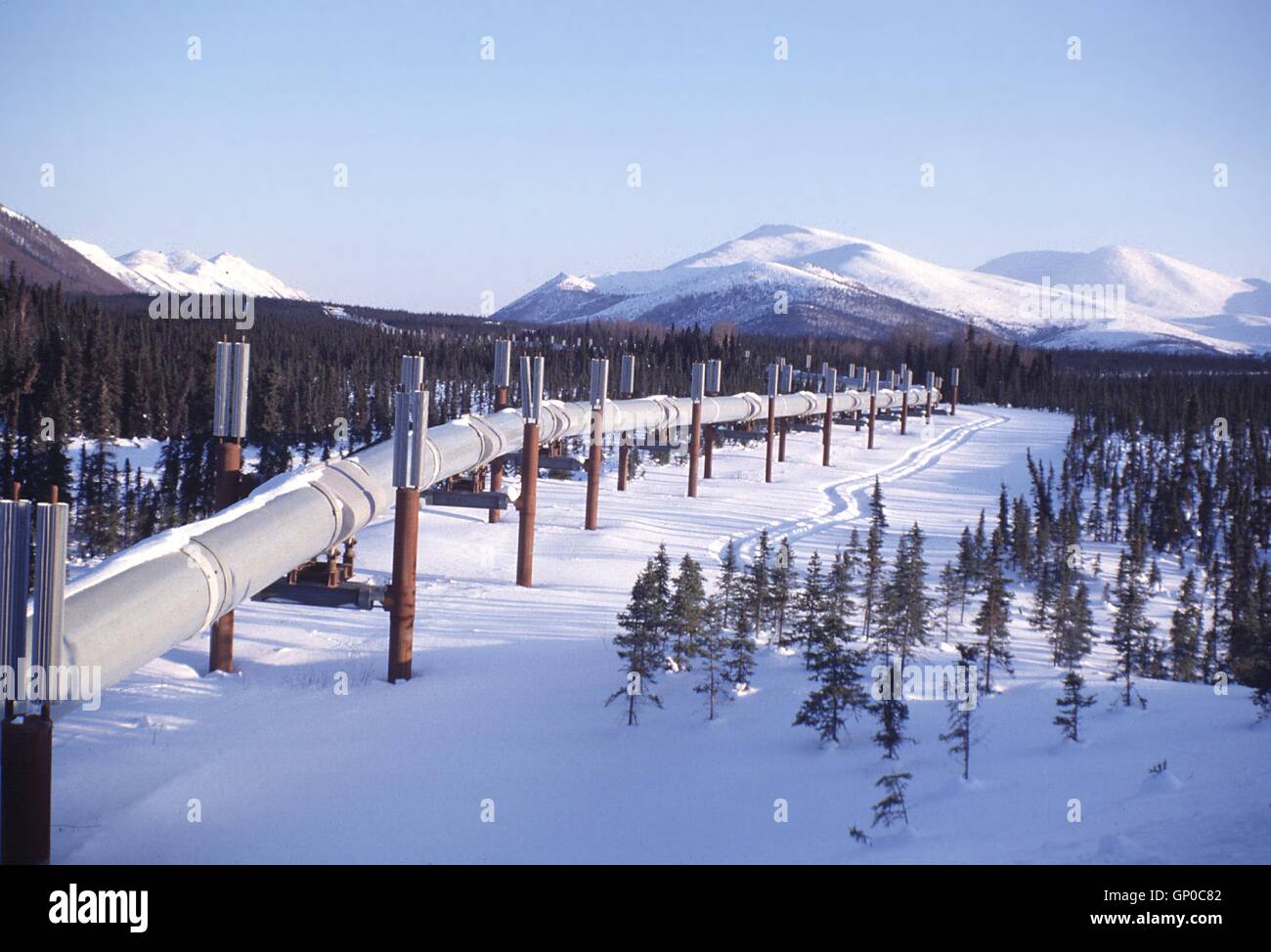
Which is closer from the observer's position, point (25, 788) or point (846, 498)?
point (25, 788)

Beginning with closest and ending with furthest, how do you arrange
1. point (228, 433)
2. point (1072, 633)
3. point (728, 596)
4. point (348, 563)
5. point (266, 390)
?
point (228, 433) < point (348, 563) < point (1072, 633) < point (728, 596) < point (266, 390)

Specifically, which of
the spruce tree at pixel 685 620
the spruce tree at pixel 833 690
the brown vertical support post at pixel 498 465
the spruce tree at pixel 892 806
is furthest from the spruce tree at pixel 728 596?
the brown vertical support post at pixel 498 465

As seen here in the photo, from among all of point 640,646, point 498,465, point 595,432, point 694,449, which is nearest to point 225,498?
point 640,646

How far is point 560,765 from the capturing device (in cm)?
960

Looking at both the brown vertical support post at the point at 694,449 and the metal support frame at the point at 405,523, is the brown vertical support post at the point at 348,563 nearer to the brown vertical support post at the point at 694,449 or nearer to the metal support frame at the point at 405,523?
the metal support frame at the point at 405,523

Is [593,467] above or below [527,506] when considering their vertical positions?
above

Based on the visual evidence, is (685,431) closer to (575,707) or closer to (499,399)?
(499,399)

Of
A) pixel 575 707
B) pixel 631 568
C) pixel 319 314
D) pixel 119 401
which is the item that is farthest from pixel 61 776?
pixel 319 314

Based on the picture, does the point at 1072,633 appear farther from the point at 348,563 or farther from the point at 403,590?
the point at 348,563

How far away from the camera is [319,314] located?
159375 millimetres

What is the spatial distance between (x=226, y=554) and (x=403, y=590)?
3.46 metres

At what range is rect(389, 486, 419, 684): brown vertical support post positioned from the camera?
39.6 feet

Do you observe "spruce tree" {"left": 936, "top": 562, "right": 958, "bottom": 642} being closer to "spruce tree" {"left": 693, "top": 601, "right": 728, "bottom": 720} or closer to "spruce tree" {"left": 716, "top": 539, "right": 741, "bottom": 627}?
"spruce tree" {"left": 716, "top": 539, "right": 741, "bottom": 627}

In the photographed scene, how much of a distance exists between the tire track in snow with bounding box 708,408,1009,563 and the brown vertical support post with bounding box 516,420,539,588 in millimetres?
3423
